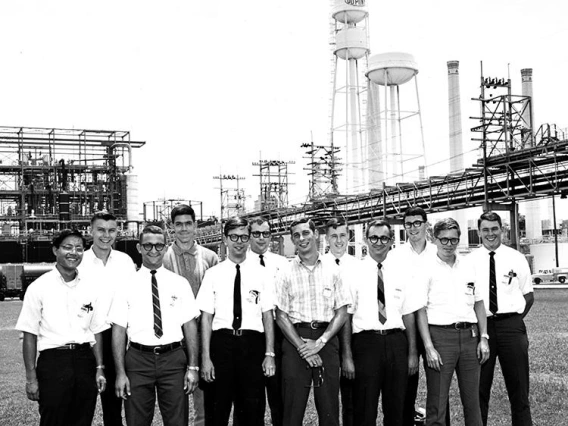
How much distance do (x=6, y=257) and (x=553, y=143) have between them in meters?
43.3

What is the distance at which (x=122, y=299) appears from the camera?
6.25 metres

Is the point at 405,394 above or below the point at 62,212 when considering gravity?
below

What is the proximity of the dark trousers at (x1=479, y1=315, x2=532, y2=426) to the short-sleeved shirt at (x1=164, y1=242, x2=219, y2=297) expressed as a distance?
3.16 metres

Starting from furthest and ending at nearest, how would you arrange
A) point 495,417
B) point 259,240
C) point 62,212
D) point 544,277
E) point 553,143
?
point 544,277 < point 62,212 < point 553,143 < point 495,417 < point 259,240

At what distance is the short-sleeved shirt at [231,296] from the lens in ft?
21.5

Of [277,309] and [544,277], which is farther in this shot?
[544,277]

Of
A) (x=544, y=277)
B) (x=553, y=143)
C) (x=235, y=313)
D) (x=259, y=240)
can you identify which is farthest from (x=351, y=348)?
(x=544, y=277)

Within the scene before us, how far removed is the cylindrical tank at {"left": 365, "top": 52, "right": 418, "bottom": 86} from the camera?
5547 centimetres

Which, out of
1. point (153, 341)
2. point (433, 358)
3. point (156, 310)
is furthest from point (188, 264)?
point (433, 358)

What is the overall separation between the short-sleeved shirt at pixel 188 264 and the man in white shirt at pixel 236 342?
540mm

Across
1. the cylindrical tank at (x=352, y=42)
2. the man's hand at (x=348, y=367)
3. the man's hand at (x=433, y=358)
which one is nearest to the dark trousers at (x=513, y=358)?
the man's hand at (x=433, y=358)

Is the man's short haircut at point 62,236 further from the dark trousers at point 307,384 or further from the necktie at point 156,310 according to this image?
the dark trousers at point 307,384

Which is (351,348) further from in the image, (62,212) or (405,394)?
(62,212)

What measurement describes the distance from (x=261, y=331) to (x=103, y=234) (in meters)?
2.02
